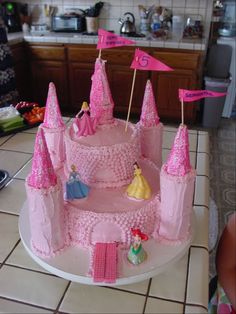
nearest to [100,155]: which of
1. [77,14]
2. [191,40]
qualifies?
[191,40]

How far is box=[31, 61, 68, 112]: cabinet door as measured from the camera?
340cm

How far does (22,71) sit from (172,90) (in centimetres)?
158

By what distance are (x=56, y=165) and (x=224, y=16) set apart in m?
3.32

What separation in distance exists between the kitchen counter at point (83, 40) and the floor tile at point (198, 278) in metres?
2.57

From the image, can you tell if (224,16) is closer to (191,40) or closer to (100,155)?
(191,40)

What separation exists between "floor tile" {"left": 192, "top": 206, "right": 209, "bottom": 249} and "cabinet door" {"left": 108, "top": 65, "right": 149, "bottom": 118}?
8.07 ft

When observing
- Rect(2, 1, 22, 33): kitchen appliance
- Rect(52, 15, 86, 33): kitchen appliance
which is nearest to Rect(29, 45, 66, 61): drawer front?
Rect(52, 15, 86, 33): kitchen appliance

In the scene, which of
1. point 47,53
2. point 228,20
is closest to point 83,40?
point 47,53

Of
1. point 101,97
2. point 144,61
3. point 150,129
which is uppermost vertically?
point 144,61

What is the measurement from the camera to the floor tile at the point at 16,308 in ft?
2.12

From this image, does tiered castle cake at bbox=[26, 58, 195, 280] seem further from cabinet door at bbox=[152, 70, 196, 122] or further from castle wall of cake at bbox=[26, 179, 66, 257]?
cabinet door at bbox=[152, 70, 196, 122]

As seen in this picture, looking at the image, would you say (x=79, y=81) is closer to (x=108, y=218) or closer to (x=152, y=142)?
(x=152, y=142)

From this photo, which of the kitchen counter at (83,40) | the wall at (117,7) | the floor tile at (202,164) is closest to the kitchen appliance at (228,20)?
the wall at (117,7)

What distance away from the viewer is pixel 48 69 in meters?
3.42
